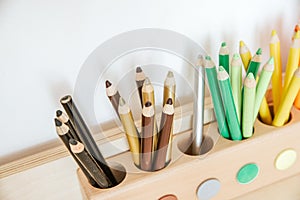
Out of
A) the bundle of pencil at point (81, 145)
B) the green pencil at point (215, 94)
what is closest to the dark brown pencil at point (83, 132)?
the bundle of pencil at point (81, 145)

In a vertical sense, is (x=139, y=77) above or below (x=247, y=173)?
above

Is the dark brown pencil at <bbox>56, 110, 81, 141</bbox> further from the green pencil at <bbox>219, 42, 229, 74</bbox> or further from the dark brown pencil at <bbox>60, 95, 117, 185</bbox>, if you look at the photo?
the green pencil at <bbox>219, 42, 229, 74</bbox>

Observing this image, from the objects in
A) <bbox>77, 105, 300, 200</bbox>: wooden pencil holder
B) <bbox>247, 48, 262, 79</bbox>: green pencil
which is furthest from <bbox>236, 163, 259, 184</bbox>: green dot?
<bbox>247, 48, 262, 79</bbox>: green pencil

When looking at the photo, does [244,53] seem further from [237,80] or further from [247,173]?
[247,173]

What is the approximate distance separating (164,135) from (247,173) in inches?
5.0

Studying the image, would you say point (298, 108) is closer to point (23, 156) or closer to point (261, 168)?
point (261, 168)

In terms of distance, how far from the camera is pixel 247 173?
1.42 ft

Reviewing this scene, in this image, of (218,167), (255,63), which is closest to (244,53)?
(255,63)

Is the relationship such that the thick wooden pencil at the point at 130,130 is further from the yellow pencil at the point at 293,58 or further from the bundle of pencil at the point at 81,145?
the yellow pencil at the point at 293,58

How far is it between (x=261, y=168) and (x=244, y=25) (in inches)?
6.3

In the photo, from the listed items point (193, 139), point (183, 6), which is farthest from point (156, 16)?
point (193, 139)

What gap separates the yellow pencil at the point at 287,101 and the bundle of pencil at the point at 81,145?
188 millimetres

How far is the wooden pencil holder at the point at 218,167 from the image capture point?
1.24 ft

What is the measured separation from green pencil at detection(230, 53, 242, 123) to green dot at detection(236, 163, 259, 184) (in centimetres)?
6
